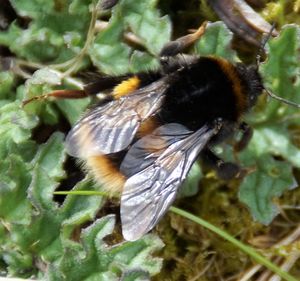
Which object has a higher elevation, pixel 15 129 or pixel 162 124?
pixel 162 124

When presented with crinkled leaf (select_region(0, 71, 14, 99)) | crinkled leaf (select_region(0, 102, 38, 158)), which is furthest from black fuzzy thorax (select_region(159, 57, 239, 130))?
crinkled leaf (select_region(0, 71, 14, 99))

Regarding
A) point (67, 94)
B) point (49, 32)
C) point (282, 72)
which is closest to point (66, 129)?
point (67, 94)

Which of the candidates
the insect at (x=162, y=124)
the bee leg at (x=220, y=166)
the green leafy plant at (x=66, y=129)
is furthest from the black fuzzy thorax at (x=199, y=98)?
the green leafy plant at (x=66, y=129)

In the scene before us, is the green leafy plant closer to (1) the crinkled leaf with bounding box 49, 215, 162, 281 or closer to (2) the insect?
(1) the crinkled leaf with bounding box 49, 215, 162, 281

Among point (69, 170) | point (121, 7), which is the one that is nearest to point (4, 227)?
point (69, 170)

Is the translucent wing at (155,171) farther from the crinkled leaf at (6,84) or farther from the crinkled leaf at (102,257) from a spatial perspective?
the crinkled leaf at (6,84)

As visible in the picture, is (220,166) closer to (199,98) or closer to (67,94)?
(199,98)
